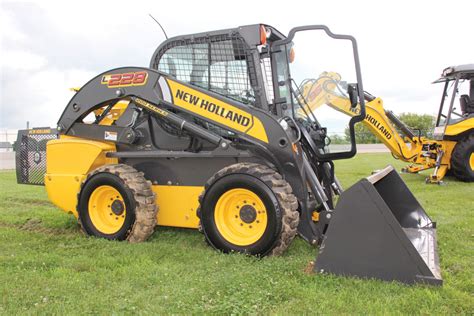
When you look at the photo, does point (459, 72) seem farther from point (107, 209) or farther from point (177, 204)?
point (107, 209)

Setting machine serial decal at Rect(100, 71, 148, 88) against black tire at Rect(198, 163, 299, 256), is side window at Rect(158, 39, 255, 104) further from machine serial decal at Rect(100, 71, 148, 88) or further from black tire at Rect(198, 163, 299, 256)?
black tire at Rect(198, 163, 299, 256)

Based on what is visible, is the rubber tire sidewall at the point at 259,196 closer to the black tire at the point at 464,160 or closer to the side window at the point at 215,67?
the side window at the point at 215,67

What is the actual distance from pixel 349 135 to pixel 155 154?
2310 mm

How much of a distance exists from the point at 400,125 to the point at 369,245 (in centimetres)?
841

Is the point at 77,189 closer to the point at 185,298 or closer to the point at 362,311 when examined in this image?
the point at 185,298

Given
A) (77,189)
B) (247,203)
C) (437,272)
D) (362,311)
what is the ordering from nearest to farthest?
(362,311) → (437,272) → (247,203) → (77,189)

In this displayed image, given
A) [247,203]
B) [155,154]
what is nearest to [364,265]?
[247,203]

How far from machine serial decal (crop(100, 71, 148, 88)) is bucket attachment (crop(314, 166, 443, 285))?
2.83 metres

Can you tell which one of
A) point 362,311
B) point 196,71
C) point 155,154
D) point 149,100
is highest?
point 196,71

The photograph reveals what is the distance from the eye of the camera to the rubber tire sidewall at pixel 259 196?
435cm

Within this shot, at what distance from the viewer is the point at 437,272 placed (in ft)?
12.2

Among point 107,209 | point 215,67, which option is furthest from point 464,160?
point 107,209

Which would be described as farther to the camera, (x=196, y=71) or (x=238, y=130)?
(x=196, y=71)

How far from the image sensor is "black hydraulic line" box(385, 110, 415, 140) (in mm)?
11289
